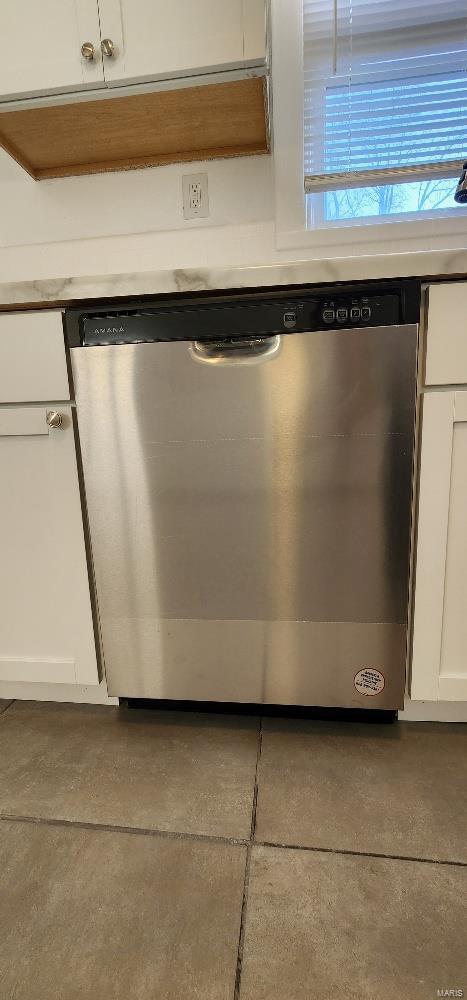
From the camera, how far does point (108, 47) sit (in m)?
1.10

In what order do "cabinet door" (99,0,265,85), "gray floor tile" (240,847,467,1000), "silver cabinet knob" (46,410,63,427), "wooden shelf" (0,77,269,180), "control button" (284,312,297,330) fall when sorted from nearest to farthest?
"gray floor tile" (240,847,467,1000) < "control button" (284,312,297,330) < "silver cabinet knob" (46,410,63,427) < "cabinet door" (99,0,265,85) < "wooden shelf" (0,77,269,180)

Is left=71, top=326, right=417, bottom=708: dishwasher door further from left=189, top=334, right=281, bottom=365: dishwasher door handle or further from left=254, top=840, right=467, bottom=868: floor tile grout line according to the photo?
left=254, top=840, right=467, bottom=868: floor tile grout line

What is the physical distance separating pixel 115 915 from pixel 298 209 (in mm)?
1589

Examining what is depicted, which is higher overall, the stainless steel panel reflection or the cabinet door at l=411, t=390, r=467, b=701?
the cabinet door at l=411, t=390, r=467, b=701

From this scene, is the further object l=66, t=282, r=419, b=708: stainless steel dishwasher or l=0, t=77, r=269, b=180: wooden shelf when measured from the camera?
l=0, t=77, r=269, b=180: wooden shelf

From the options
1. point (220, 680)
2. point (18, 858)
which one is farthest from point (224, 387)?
point (18, 858)

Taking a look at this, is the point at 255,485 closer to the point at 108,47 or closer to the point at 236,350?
the point at 236,350

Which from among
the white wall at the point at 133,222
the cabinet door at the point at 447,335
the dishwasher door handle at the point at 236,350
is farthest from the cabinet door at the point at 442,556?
the white wall at the point at 133,222

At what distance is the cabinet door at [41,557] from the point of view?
0.97 metres

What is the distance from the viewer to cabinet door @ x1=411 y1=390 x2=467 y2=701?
850 millimetres

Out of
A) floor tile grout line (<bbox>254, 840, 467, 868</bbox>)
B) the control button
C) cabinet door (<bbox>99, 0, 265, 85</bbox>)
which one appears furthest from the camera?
cabinet door (<bbox>99, 0, 265, 85</bbox>)

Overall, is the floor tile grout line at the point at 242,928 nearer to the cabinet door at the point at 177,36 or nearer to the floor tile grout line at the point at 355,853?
the floor tile grout line at the point at 355,853

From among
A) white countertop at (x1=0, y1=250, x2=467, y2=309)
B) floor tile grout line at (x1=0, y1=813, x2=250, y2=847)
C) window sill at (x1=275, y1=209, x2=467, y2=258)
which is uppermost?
window sill at (x1=275, y1=209, x2=467, y2=258)

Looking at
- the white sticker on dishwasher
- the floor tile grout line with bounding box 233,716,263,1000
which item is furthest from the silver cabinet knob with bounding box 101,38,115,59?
the floor tile grout line with bounding box 233,716,263,1000
